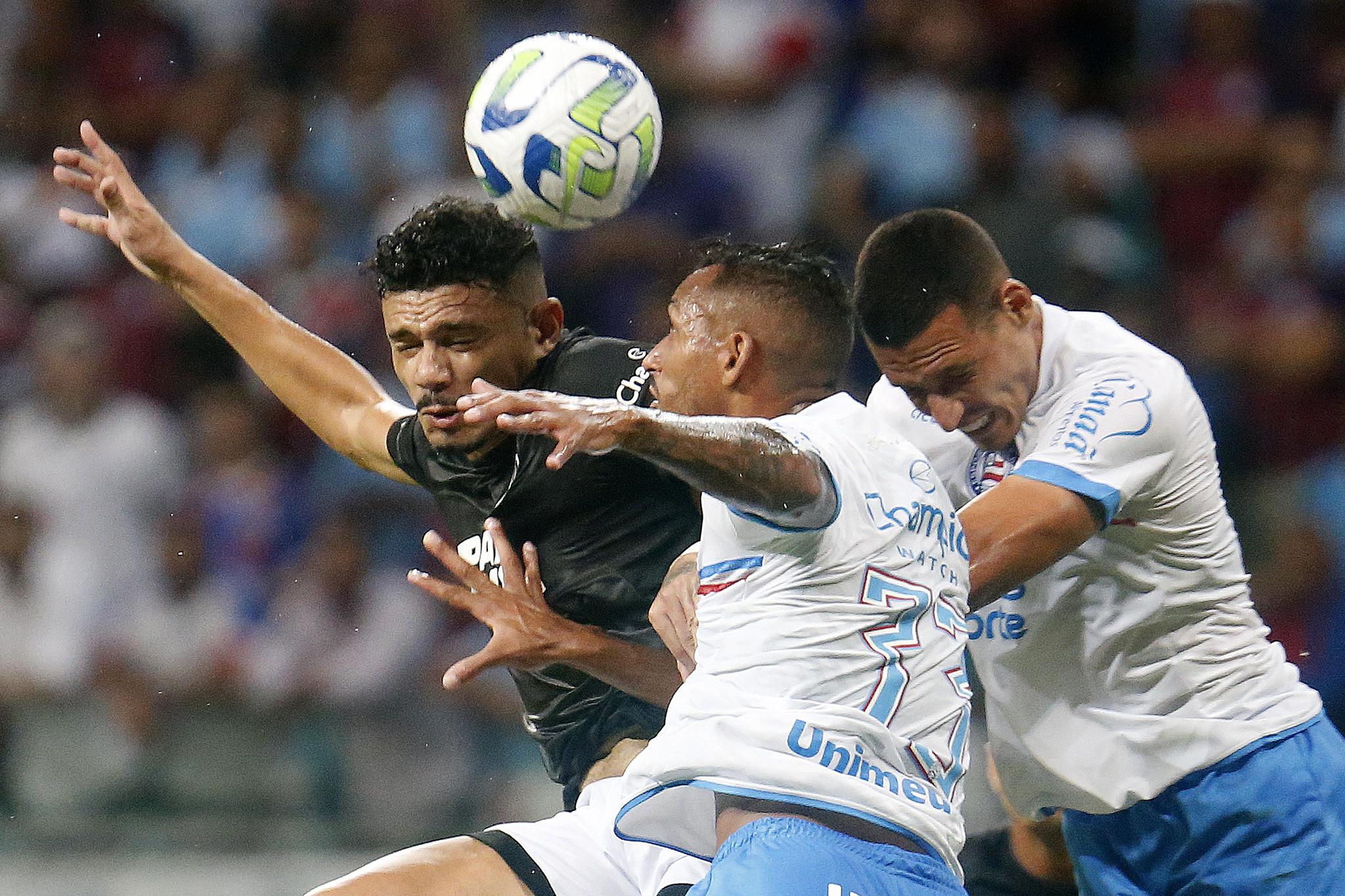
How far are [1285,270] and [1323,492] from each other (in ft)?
3.65

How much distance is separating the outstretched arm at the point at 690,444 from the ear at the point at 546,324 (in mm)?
1175

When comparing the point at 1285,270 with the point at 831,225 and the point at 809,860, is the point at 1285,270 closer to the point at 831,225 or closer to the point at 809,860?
the point at 831,225

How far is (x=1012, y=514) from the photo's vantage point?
3.18 m

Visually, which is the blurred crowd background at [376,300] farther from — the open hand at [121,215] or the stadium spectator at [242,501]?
the open hand at [121,215]

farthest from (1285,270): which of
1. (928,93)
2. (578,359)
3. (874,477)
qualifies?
(874,477)

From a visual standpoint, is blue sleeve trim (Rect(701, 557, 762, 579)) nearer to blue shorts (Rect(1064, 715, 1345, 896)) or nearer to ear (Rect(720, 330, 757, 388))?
ear (Rect(720, 330, 757, 388))

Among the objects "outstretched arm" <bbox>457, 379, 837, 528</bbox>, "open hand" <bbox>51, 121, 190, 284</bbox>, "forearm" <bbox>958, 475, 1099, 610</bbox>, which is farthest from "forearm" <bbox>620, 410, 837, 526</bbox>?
"open hand" <bbox>51, 121, 190, 284</bbox>

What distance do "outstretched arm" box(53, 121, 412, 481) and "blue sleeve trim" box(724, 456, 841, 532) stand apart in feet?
5.64

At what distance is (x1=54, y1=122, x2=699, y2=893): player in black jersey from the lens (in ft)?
11.3

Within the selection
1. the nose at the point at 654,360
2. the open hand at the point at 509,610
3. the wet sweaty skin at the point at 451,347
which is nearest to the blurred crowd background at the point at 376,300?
the wet sweaty skin at the point at 451,347

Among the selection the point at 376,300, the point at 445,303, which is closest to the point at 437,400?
the point at 445,303

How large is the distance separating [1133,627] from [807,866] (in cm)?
133

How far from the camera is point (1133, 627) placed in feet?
11.6

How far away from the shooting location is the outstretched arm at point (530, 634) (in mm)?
3135
